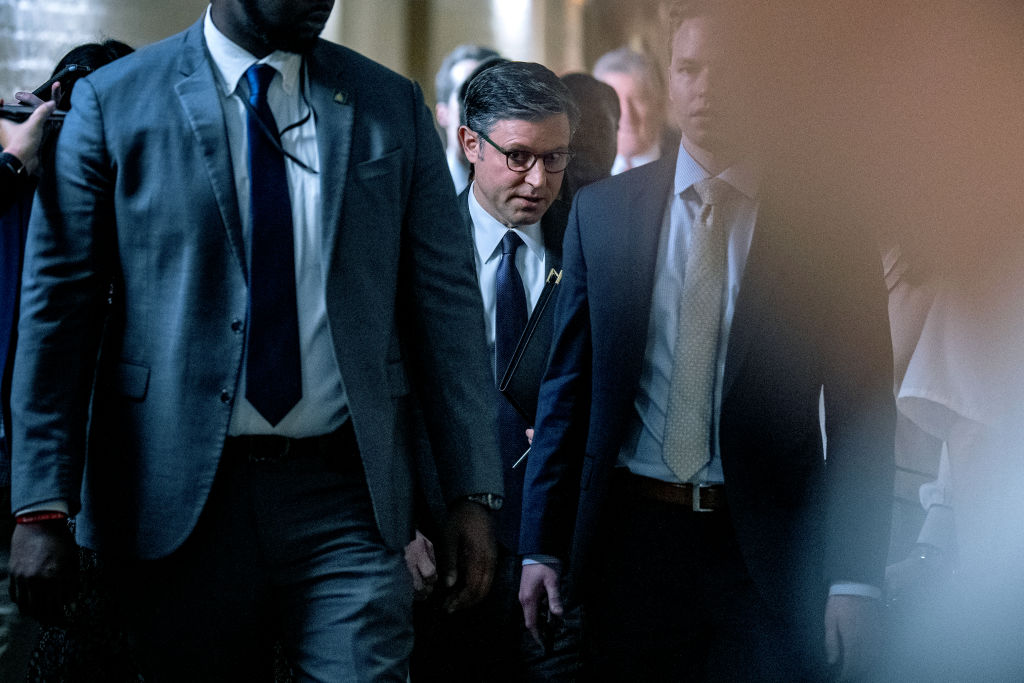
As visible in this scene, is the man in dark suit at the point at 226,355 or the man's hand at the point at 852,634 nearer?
the man in dark suit at the point at 226,355

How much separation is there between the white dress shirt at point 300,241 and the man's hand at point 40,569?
0.90 ft

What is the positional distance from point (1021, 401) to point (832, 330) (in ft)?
1.24

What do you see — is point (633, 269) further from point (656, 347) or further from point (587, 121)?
→ point (587, 121)

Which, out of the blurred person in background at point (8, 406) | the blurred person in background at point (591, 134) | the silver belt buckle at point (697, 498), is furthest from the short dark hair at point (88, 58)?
the silver belt buckle at point (697, 498)

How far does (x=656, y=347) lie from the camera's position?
1.93m

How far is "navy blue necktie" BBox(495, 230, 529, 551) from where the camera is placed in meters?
2.46

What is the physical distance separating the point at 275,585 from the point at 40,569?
310mm

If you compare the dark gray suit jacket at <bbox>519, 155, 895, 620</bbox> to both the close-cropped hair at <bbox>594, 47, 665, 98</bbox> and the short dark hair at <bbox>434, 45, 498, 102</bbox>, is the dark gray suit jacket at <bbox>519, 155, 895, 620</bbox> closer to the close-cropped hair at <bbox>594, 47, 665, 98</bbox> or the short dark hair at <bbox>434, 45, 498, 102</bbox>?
the short dark hair at <bbox>434, 45, 498, 102</bbox>

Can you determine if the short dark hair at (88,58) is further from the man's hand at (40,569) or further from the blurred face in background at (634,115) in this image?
the blurred face in background at (634,115)

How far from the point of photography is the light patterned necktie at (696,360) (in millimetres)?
1858

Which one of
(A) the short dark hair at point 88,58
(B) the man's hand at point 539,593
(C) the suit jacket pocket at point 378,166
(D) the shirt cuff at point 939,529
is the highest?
(A) the short dark hair at point 88,58

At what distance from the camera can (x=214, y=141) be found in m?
1.56

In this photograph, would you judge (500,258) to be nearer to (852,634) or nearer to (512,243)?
(512,243)

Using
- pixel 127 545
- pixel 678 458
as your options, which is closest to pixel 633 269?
pixel 678 458
